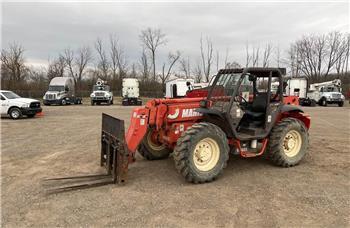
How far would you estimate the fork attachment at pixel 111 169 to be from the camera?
567cm

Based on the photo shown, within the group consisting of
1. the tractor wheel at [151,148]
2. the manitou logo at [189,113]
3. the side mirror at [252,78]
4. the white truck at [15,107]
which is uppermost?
the side mirror at [252,78]

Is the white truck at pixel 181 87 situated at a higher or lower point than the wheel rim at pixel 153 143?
higher

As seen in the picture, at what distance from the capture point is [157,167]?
701 cm

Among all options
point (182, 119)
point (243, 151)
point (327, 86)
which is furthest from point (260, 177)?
point (327, 86)

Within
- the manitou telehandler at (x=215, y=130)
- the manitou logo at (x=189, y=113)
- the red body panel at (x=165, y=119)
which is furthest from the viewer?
the manitou logo at (x=189, y=113)

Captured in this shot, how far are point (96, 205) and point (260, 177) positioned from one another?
3.30 metres

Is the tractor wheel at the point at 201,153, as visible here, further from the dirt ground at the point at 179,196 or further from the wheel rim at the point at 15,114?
the wheel rim at the point at 15,114

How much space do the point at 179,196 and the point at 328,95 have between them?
34223 millimetres

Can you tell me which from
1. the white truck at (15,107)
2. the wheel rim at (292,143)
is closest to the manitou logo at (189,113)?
the wheel rim at (292,143)

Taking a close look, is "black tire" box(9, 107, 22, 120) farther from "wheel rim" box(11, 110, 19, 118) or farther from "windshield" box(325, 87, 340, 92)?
Result: "windshield" box(325, 87, 340, 92)

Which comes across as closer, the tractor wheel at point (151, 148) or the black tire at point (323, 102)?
the tractor wheel at point (151, 148)

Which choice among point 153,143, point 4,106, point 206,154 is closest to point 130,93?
point 4,106

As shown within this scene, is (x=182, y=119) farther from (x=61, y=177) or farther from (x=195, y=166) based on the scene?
(x=61, y=177)

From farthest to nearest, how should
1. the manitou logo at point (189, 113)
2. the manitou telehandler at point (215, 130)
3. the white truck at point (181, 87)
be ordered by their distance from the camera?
1. the white truck at point (181, 87)
2. the manitou logo at point (189, 113)
3. the manitou telehandler at point (215, 130)
